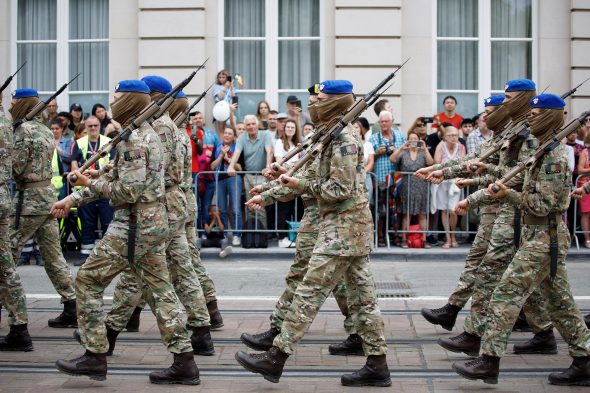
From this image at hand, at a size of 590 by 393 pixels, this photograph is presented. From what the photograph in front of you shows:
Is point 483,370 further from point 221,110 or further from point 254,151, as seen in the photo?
point 221,110

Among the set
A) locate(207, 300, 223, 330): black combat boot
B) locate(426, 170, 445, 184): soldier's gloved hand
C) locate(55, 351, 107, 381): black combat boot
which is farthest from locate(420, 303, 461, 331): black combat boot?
locate(55, 351, 107, 381): black combat boot

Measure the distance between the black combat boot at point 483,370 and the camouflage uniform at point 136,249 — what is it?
207 cm

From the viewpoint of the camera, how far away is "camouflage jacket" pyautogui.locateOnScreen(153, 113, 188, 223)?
9430mm

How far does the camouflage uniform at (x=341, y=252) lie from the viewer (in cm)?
815

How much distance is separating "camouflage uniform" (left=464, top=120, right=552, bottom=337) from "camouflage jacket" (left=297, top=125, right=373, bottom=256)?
1281 millimetres

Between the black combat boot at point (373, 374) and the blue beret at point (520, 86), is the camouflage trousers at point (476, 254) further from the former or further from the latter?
the black combat boot at point (373, 374)

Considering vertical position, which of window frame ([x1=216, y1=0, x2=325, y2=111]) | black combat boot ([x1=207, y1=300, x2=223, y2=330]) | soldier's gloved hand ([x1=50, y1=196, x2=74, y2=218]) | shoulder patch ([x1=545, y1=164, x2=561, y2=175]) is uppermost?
window frame ([x1=216, y1=0, x2=325, y2=111])

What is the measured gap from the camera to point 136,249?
327 inches

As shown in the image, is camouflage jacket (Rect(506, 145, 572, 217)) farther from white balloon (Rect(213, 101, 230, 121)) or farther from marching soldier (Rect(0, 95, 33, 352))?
white balloon (Rect(213, 101, 230, 121))

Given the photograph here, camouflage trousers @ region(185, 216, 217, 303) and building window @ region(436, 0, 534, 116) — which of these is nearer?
camouflage trousers @ region(185, 216, 217, 303)

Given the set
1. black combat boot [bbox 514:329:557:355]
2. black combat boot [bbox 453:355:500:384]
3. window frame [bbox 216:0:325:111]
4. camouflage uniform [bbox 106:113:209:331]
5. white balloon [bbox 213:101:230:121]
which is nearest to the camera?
black combat boot [bbox 453:355:500:384]

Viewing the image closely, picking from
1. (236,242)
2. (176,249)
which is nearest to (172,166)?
(176,249)

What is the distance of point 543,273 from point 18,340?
14.8 ft

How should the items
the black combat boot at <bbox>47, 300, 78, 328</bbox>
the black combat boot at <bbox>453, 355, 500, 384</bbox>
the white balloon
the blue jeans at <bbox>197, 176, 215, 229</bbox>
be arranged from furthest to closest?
1. the white balloon
2. the blue jeans at <bbox>197, 176, 215, 229</bbox>
3. the black combat boot at <bbox>47, 300, 78, 328</bbox>
4. the black combat boot at <bbox>453, 355, 500, 384</bbox>
